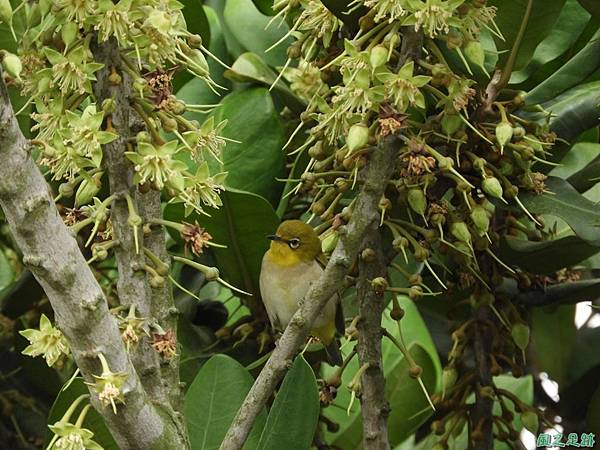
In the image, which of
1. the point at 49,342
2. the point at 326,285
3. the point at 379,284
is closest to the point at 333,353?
the point at 379,284

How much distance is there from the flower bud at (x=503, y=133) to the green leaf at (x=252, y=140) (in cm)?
64

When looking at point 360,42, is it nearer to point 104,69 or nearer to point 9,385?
point 104,69

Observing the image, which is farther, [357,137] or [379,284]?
[379,284]

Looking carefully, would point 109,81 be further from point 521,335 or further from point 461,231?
point 521,335

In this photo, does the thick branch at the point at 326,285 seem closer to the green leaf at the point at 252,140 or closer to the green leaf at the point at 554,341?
the green leaf at the point at 252,140

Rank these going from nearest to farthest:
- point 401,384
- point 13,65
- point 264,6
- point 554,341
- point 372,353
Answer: point 13,65, point 372,353, point 264,6, point 401,384, point 554,341

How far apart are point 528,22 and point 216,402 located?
0.84m

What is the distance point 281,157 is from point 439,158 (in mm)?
688

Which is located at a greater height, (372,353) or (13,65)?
(13,65)

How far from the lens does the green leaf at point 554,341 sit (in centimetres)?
271

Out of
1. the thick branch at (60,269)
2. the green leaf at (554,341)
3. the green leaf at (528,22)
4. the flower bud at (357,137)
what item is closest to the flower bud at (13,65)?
the thick branch at (60,269)

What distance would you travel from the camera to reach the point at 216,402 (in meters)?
1.98

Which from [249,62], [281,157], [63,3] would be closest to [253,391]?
[63,3]

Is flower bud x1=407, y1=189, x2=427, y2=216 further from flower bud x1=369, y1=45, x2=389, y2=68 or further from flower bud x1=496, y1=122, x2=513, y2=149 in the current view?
flower bud x1=369, y1=45, x2=389, y2=68
